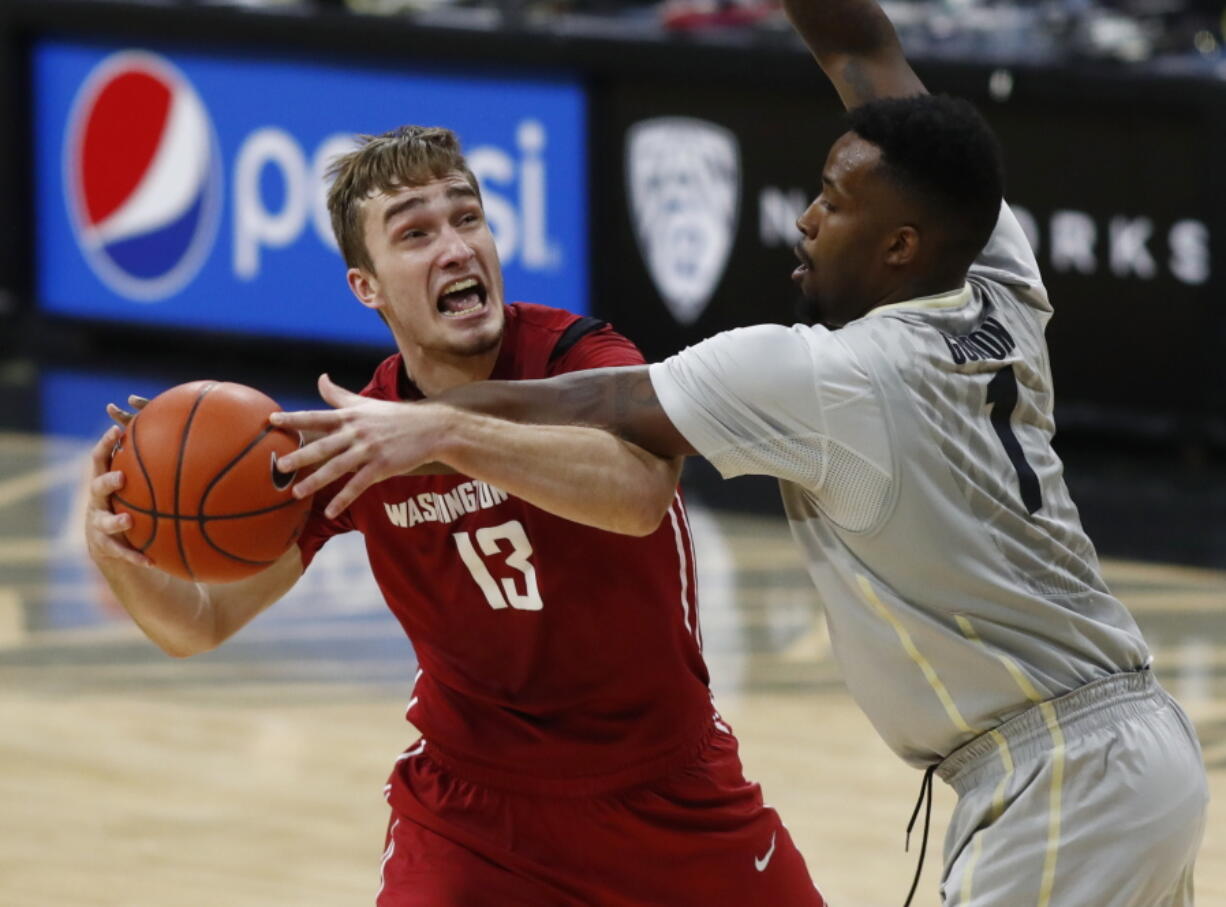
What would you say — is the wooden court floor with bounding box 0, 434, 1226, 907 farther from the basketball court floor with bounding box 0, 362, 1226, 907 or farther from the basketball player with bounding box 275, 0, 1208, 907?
the basketball player with bounding box 275, 0, 1208, 907

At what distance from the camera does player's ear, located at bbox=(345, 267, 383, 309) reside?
4.23 m

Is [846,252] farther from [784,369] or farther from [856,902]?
[856,902]

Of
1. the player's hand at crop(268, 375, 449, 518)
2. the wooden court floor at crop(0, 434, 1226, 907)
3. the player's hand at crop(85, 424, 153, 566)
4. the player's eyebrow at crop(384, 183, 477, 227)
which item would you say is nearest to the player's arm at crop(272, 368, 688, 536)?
the player's hand at crop(268, 375, 449, 518)

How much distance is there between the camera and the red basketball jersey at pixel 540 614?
13.4 feet

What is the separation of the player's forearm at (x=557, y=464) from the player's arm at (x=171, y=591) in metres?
0.72

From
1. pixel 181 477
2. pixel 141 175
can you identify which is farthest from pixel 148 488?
pixel 141 175

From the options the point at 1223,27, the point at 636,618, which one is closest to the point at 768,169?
the point at 1223,27

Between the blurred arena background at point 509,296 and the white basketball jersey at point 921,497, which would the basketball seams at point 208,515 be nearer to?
the white basketball jersey at point 921,497

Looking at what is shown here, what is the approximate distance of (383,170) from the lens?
4.14 metres

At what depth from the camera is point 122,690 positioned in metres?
7.39

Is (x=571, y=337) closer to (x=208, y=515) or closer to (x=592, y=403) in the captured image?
(x=592, y=403)

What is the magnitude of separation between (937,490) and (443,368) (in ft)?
3.71

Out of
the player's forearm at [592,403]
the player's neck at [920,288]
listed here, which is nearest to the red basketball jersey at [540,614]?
the player's forearm at [592,403]

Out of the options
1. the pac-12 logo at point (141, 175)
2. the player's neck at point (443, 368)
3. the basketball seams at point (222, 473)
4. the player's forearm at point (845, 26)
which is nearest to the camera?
the basketball seams at point (222, 473)
